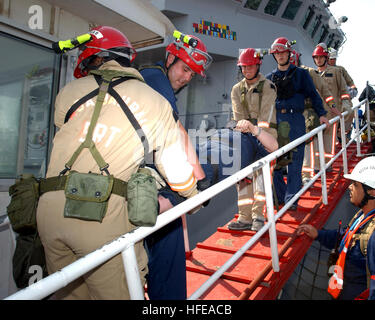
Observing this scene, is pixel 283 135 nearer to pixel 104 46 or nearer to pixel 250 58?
pixel 250 58

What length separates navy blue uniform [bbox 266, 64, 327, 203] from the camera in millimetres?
4074

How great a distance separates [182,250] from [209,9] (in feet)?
39.7

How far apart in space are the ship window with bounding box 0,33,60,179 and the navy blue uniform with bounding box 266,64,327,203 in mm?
3240

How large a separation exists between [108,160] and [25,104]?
2.95m

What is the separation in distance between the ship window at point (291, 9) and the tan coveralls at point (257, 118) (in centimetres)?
1180

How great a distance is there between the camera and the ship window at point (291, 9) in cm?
1334

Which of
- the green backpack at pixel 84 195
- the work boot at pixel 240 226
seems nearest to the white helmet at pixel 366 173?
the work boot at pixel 240 226

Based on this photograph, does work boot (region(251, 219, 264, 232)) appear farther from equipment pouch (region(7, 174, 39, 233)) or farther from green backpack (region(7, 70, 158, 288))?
equipment pouch (region(7, 174, 39, 233))

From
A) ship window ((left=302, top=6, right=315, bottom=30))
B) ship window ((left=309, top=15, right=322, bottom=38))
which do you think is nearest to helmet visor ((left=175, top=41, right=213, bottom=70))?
ship window ((left=302, top=6, right=315, bottom=30))

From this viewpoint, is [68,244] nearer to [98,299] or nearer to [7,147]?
[98,299]

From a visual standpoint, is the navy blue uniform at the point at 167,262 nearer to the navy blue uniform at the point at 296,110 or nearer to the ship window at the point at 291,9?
the navy blue uniform at the point at 296,110

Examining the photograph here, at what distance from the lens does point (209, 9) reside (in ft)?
39.1
